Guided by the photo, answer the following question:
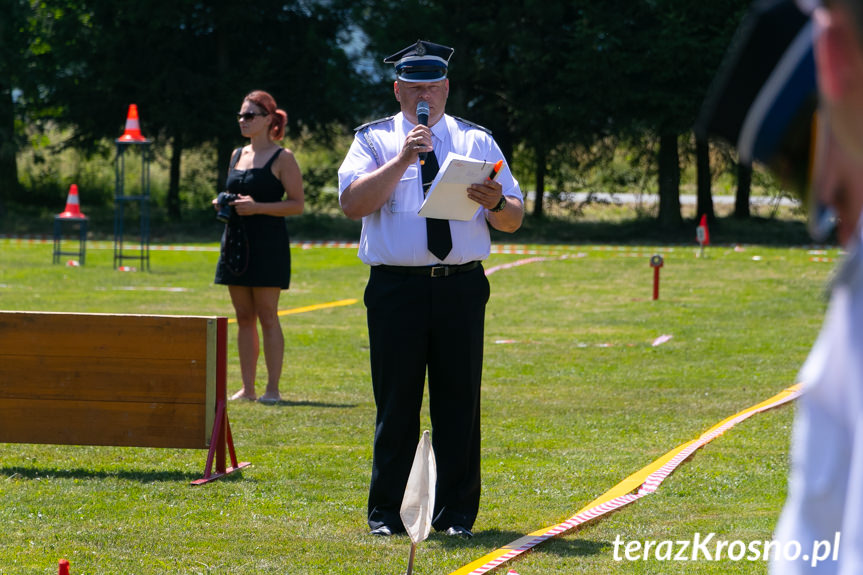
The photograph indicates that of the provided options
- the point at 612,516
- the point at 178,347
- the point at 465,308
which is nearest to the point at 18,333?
the point at 178,347

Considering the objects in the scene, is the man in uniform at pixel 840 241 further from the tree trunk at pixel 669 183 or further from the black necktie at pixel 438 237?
the tree trunk at pixel 669 183

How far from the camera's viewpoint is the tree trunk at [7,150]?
36.8m

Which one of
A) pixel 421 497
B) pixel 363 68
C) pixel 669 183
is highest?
pixel 363 68

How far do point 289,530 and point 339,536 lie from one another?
0.23 metres

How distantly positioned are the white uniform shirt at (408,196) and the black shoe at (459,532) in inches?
43.8

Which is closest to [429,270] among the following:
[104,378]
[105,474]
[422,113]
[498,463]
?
A: [422,113]

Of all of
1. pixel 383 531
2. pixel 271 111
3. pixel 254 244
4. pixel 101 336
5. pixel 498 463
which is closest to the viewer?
pixel 383 531

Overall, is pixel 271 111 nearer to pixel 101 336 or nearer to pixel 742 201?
pixel 101 336

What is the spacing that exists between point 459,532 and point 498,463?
1.59 metres

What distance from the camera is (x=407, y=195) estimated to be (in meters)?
5.10

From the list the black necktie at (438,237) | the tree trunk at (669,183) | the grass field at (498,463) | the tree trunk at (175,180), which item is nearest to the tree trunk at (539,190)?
the tree trunk at (669,183)

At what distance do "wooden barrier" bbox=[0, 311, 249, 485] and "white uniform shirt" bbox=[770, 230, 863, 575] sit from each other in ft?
16.6

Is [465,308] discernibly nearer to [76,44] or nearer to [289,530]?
[289,530]

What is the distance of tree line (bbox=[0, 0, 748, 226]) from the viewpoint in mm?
33469
